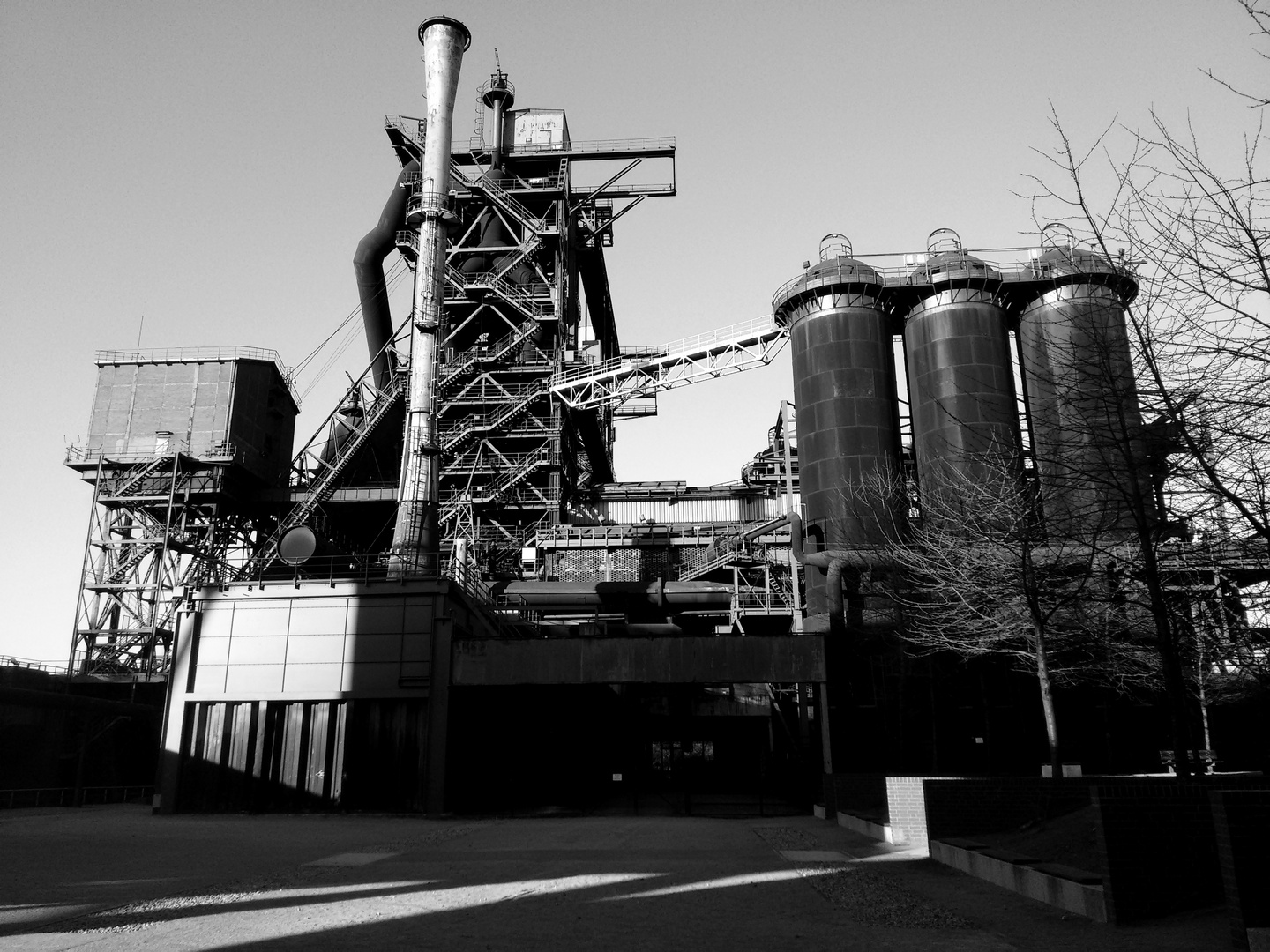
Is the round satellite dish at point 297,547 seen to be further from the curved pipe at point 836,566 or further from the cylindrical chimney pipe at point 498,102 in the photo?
the cylindrical chimney pipe at point 498,102

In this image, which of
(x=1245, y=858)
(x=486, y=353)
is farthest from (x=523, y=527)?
(x=1245, y=858)

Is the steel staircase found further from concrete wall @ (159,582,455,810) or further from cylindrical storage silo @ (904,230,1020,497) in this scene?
concrete wall @ (159,582,455,810)

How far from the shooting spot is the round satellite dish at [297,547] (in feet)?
103

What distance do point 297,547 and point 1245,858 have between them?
2923 cm

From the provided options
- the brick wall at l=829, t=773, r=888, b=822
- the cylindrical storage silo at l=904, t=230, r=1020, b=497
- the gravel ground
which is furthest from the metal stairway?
the gravel ground

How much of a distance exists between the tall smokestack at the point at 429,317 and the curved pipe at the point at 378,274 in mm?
10691

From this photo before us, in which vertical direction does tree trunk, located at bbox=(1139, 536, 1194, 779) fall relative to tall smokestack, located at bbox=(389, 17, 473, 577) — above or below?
below

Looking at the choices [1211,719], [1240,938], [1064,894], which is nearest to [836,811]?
[1064,894]

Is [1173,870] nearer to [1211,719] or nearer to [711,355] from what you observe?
[1211,719]

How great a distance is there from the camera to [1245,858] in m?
7.18

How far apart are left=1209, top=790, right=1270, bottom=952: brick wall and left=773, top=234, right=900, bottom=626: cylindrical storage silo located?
96.4 ft

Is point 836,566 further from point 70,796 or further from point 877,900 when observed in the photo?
point 70,796

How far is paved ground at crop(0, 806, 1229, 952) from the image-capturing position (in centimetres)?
905

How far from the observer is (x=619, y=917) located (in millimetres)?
10336
